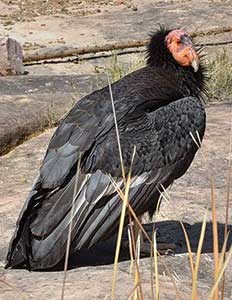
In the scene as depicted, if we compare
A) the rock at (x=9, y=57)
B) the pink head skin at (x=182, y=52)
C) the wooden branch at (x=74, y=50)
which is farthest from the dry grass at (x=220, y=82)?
the pink head skin at (x=182, y=52)

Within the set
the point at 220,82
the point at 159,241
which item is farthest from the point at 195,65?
the point at 220,82

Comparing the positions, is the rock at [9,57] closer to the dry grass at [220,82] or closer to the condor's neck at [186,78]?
the dry grass at [220,82]

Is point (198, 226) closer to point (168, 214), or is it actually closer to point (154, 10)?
point (168, 214)

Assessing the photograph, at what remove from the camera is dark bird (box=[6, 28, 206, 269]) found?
189 inches

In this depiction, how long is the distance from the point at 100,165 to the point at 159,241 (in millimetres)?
825

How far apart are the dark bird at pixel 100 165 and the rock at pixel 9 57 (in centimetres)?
459

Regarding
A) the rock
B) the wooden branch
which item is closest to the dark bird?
the rock

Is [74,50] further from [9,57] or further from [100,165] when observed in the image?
[100,165]

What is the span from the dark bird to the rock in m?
4.59

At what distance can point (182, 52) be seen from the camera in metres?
5.75

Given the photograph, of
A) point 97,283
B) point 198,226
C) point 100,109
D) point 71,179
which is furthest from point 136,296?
point 198,226

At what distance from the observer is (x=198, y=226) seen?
18.4ft

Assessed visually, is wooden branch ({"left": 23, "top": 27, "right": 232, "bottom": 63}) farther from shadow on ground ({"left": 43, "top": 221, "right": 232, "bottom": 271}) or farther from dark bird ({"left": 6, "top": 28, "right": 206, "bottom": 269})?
dark bird ({"left": 6, "top": 28, "right": 206, "bottom": 269})

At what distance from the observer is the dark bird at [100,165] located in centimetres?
479
